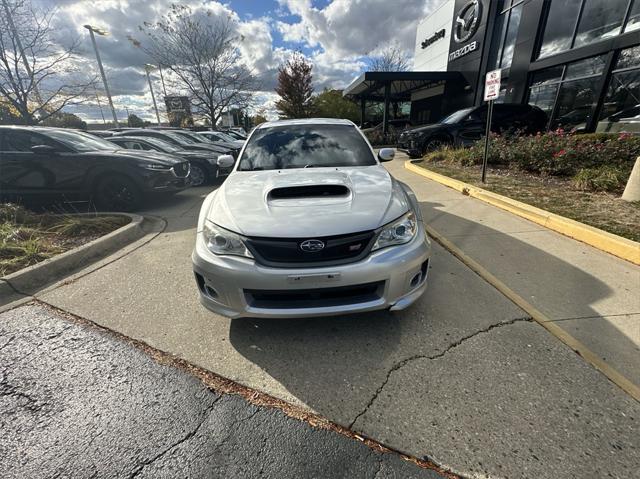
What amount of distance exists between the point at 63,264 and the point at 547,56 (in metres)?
15.8

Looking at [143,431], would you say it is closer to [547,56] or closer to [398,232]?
[398,232]

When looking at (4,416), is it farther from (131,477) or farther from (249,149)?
(249,149)

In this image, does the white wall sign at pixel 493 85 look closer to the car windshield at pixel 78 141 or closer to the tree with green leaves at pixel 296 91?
the car windshield at pixel 78 141

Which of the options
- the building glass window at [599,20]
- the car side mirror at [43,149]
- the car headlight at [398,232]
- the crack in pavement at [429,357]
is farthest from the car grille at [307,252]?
the building glass window at [599,20]

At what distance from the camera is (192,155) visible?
828cm

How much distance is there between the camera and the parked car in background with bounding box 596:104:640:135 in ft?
27.4

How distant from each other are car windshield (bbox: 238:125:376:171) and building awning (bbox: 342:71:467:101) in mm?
13205

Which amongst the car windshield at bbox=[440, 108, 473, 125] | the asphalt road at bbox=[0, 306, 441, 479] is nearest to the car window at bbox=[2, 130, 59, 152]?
the asphalt road at bbox=[0, 306, 441, 479]

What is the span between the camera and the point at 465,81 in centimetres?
1694

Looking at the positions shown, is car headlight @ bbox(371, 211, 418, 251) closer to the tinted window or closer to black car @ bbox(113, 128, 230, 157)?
black car @ bbox(113, 128, 230, 157)

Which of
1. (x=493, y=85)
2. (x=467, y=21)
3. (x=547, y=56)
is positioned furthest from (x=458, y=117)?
(x=467, y=21)

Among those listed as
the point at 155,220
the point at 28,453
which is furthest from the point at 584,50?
the point at 28,453

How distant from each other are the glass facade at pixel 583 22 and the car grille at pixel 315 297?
1216 centimetres

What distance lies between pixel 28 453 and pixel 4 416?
42cm
